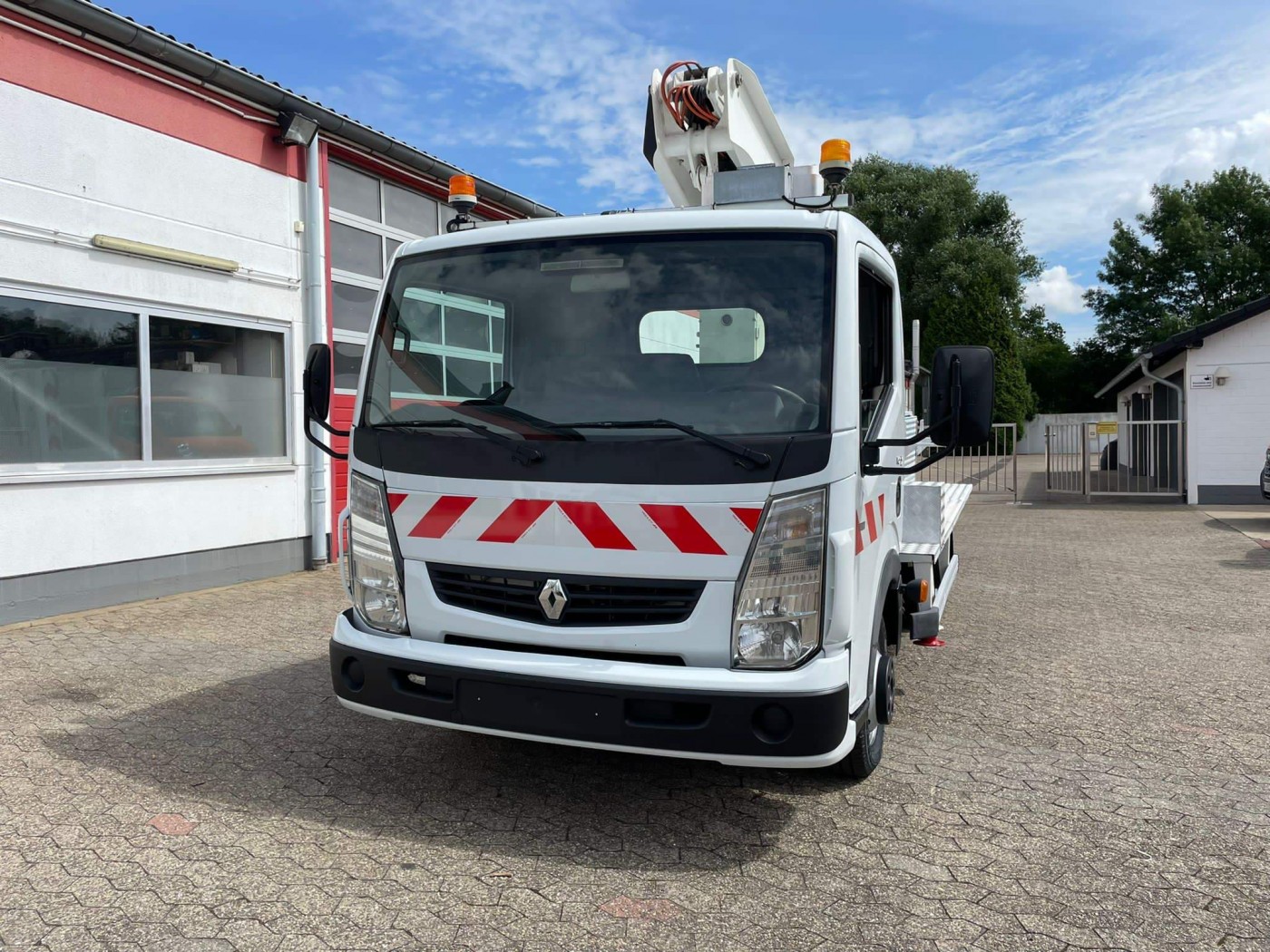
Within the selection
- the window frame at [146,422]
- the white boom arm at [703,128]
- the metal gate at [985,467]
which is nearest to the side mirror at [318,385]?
the white boom arm at [703,128]

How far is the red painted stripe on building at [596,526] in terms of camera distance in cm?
322

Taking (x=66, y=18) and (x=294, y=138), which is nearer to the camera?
(x=66, y=18)

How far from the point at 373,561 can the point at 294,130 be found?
6.81m

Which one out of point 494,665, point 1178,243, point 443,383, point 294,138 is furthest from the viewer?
point 1178,243

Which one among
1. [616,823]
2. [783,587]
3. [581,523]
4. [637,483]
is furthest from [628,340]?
[616,823]

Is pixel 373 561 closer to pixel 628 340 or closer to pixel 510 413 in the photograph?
pixel 510 413

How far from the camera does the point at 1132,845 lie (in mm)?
3396

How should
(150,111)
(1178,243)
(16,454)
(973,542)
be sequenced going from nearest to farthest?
(16,454) < (150,111) < (973,542) < (1178,243)

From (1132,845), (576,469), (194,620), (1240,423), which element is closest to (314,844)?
(576,469)

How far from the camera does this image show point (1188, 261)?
43.3m

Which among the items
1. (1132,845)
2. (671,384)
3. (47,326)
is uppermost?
(47,326)

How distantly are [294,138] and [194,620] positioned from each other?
4.65 metres

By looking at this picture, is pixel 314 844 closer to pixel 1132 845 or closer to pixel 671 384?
pixel 671 384

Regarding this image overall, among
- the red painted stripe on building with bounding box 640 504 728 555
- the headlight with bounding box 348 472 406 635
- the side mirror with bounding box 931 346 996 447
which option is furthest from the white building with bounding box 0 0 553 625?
the side mirror with bounding box 931 346 996 447
